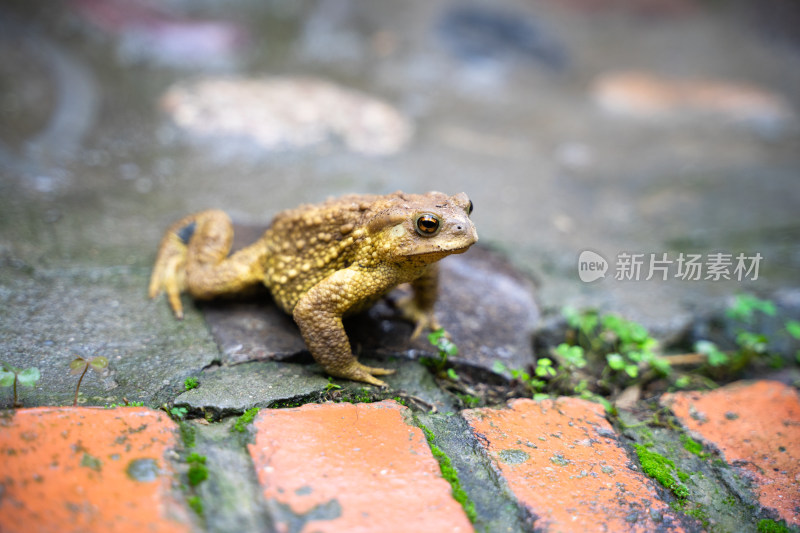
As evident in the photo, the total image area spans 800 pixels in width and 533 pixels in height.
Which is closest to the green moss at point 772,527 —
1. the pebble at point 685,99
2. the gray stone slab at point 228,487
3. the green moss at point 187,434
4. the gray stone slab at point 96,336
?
the gray stone slab at point 228,487

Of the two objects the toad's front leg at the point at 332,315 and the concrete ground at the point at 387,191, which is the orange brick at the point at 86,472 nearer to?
the concrete ground at the point at 387,191

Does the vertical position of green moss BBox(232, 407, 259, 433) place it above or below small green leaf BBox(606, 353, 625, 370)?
below

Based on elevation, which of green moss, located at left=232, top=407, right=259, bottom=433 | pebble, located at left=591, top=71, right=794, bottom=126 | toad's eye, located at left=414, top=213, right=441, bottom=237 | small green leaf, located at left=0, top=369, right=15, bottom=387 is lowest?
green moss, located at left=232, top=407, right=259, bottom=433

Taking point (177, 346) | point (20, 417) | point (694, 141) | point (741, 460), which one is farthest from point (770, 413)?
point (694, 141)

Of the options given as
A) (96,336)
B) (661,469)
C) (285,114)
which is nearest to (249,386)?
(96,336)

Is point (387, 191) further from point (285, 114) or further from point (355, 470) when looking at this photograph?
point (355, 470)

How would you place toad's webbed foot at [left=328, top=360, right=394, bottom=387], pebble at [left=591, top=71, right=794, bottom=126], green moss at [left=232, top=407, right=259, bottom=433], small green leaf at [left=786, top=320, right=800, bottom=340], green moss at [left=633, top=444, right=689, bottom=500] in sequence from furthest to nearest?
pebble at [left=591, top=71, right=794, bottom=126]
small green leaf at [left=786, top=320, right=800, bottom=340]
toad's webbed foot at [left=328, top=360, right=394, bottom=387]
green moss at [left=633, top=444, right=689, bottom=500]
green moss at [left=232, top=407, right=259, bottom=433]

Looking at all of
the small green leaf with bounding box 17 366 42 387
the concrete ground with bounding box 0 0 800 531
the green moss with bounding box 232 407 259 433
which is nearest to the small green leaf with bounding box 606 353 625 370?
the concrete ground with bounding box 0 0 800 531

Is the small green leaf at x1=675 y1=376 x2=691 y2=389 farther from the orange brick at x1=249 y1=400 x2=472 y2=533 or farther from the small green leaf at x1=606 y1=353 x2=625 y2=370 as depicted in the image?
the orange brick at x1=249 y1=400 x2=472 y2=533

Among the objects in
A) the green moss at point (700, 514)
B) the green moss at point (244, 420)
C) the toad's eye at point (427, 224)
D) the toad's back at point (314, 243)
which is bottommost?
the green moss at point (244, 420)
